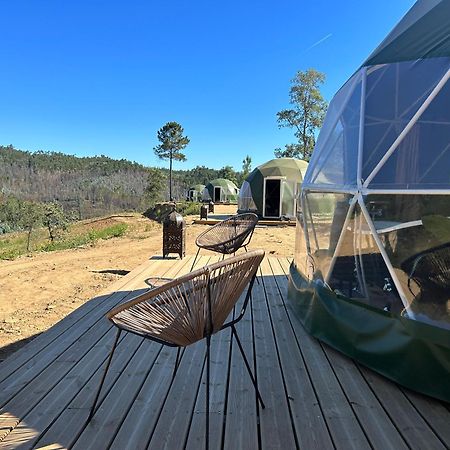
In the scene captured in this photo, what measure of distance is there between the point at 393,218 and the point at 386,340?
2.64 feet

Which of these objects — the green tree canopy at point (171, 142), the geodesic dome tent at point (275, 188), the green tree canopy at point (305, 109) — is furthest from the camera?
the green tree canopy at point (171, 142)

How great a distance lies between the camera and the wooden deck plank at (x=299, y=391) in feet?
5.61

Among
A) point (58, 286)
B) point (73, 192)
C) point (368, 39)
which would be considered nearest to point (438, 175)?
point (58, 286)

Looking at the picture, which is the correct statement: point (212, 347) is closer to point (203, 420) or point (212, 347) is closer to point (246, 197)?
point (203, 420)

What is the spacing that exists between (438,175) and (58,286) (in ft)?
19.5

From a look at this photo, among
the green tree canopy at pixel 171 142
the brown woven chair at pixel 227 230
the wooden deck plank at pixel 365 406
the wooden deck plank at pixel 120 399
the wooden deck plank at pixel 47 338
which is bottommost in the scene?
the wooden deck plank at pixel 47 338

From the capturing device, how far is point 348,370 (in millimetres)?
2395

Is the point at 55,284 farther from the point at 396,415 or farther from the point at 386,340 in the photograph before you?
the point at 396,415

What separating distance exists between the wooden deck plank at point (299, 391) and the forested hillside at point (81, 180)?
3660 centimetres

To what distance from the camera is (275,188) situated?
16.5 metres

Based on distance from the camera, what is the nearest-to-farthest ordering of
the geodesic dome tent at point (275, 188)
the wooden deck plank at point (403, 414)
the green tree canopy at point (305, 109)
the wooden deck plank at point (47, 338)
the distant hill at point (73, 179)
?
the wooden deck plank at point (403, 414), the wooden deck plank at point (47, 338), the geodesic dome tent at point (275, 188), the green tree canopy at point (305, 109), the distant hill at point (73, 179)

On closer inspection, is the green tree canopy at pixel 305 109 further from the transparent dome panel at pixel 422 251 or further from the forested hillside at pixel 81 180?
the transparent dome panel at pixel 422 251

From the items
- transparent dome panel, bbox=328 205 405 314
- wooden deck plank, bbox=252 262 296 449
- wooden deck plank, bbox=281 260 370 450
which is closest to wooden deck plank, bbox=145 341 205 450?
wooden deck plank, bbox=252 262 296 449

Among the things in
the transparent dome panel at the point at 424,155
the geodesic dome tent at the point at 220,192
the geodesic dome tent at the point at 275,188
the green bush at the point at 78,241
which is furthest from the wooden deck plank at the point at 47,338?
the geodesic dome tent at the point at 220,192
